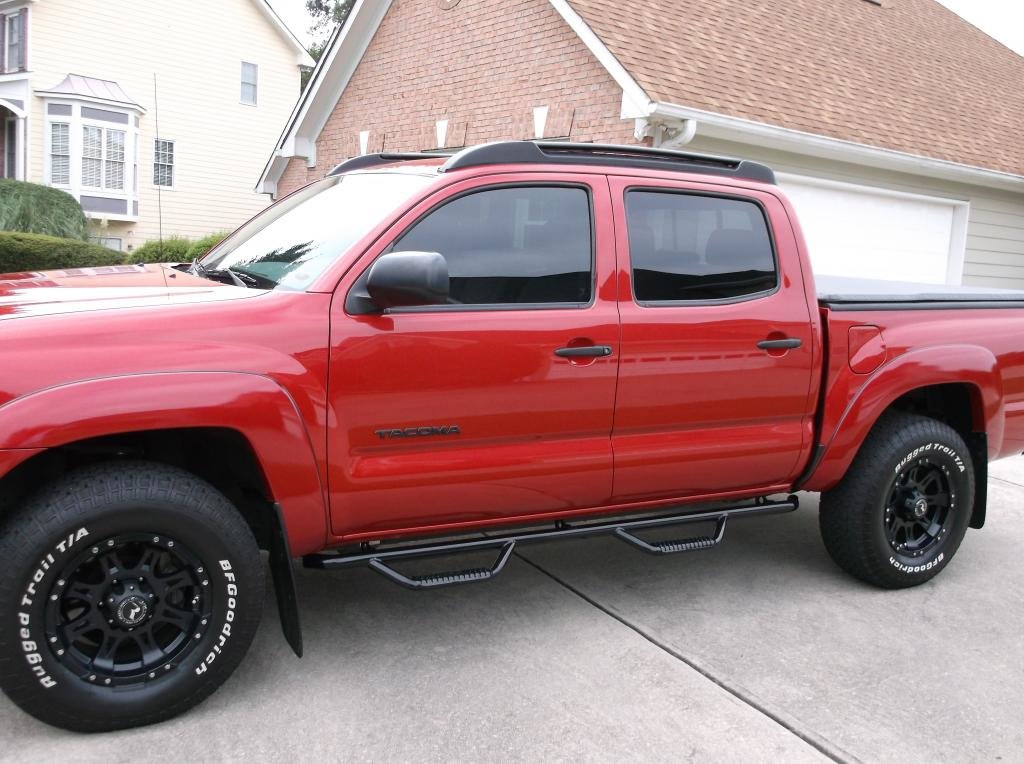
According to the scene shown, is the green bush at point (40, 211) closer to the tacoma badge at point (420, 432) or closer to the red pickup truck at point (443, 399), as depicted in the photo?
the red pickup truck at point (443, 399)

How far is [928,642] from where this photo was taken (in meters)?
4.13

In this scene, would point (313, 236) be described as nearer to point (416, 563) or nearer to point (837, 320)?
point (416, 563)

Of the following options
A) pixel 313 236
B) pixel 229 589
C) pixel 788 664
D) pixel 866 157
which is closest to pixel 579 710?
pixel 788 664

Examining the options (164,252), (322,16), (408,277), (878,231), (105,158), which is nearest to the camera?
(408,277)

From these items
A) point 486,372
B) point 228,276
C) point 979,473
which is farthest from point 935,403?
point 228,276

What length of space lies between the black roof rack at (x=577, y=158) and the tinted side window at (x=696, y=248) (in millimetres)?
159

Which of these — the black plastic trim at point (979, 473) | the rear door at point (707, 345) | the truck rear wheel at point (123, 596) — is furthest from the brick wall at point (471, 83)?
the truck rear wheel at point (123, 596)

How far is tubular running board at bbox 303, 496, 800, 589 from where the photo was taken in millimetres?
3527

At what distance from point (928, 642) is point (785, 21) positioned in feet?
38.4

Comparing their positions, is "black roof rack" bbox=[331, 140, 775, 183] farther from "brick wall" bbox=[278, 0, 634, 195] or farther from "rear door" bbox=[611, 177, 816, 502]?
"brick wall" bbox=[278, 0, 634, 195]

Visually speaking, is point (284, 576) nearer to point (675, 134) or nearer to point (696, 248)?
point (696, 248)

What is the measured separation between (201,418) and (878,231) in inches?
449

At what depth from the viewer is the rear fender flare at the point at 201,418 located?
2.82m

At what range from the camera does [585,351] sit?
372 centimetres
